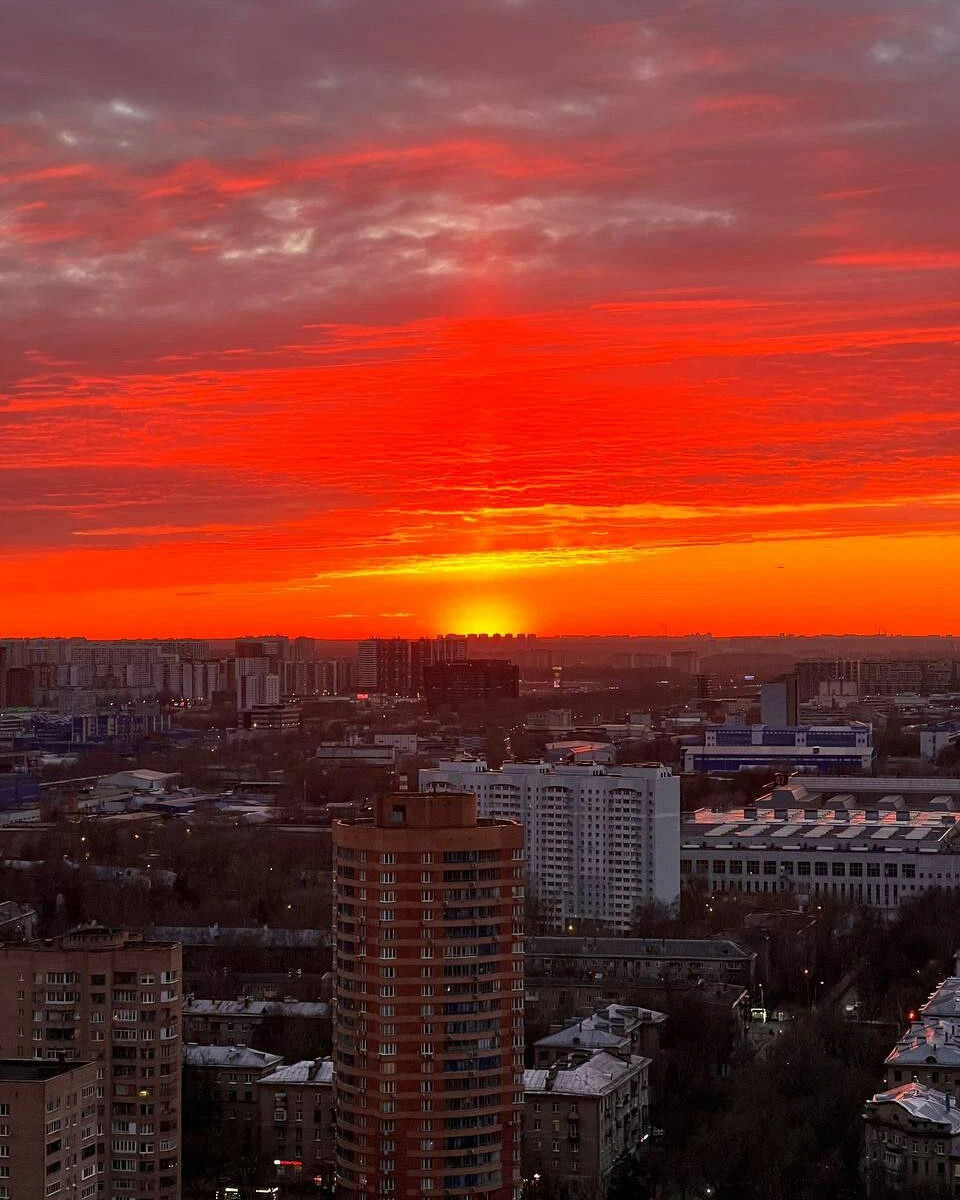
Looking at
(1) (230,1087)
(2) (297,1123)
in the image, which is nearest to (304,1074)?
(2) (297,1123)

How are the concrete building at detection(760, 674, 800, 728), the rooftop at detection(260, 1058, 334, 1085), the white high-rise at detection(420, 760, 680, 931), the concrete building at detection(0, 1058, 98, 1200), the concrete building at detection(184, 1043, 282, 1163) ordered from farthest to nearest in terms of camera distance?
Answer: the concrete building at detection(760, 674, 800, 728), the white high-rise at detection(420, 760, 680, 931), the concrete building at detection(184, 1043, 282, 1163), the rooftop at detection(260, 1058, 334, 1085), the concrete building at detection(0, 1058, 98, 1200)

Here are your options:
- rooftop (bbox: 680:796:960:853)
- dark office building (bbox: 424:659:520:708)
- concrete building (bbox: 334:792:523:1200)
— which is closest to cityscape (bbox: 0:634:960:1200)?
concrete building (bbox: 334:792:523:1200)

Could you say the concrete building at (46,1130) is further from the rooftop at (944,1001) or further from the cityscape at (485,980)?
the rooftop at (944,1001)

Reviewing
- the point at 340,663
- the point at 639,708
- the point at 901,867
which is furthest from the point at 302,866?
the point at 340,663

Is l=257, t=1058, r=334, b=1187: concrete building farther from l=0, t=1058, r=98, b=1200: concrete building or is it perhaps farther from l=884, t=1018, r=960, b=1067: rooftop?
l=884, t=1018, r=960, b=1067: rooftop

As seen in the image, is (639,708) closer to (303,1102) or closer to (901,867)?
(901,867)
